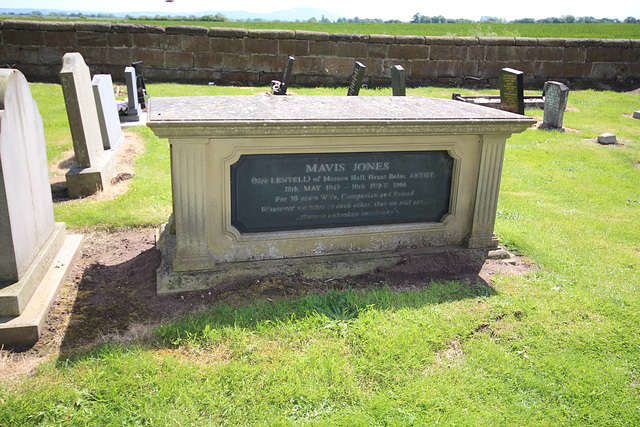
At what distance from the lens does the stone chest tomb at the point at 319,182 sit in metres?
3.78

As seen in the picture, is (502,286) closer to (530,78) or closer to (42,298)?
(42,298)

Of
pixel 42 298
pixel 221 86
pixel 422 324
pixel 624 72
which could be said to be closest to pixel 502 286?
pixel 422 324

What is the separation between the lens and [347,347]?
130 inches

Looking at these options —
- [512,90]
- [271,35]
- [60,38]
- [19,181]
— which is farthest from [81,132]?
[271,35]

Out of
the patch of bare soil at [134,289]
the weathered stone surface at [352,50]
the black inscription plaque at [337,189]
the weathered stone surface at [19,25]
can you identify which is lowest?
the patch of bare soil at [134,289]

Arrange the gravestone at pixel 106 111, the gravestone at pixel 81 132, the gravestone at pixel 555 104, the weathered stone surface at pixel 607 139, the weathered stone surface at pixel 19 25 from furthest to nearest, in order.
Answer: the weathered stone surface at pixel 19 25 → the gravestone at pixel 555 104 → the weathered stone surface at pixel 607 139 → the gravestone at pixel 106 111 → the gravestone at pixel 81 132

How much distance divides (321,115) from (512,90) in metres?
7.27

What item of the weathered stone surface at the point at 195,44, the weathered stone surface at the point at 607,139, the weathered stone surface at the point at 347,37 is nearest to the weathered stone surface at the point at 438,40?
the weathered stone surface at the point at 347,37

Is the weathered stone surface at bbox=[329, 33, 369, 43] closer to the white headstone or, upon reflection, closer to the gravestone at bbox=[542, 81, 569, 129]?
the gravestone at bbox=[542, 81, 569, 129]

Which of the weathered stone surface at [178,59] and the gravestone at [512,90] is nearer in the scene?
the gravestone at [512,90]

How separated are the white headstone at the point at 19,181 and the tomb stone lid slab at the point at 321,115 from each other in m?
0.95

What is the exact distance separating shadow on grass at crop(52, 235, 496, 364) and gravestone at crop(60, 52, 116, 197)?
2112mm

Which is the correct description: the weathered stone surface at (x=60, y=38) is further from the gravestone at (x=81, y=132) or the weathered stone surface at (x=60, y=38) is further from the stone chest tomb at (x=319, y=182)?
the stone chest tomb at (x=319, y=182)

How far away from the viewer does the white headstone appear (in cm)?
338
